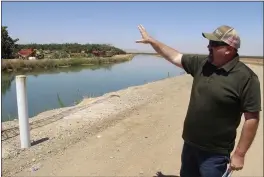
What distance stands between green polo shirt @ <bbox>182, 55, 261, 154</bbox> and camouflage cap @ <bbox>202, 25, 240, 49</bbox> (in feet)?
0.52

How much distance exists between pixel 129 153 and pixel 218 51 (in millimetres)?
3181

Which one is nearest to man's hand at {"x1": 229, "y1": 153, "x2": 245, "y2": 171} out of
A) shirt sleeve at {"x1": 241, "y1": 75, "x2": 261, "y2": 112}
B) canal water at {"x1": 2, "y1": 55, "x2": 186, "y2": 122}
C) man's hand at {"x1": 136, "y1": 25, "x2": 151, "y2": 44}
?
shirt sleeve at {"x1": 241, "y1": 75, "x2": 261, "y2": 112}

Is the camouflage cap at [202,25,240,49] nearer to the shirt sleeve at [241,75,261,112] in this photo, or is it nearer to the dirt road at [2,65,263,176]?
the shirt sleeve at [241,75,261,112]

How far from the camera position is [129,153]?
6023 millimetres

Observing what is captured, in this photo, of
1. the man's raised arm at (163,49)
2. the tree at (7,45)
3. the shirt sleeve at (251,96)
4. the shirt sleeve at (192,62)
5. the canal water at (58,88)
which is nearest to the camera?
the shirt sleeve at (251,96)

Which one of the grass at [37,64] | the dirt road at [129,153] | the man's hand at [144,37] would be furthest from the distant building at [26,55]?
the man's hand at [144,37]

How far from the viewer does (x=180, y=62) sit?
3.85 metres

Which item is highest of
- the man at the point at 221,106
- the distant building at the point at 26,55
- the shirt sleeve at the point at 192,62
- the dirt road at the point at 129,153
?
the shirt sleeve at the point at 192,62

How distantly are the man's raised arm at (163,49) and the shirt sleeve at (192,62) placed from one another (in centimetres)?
9

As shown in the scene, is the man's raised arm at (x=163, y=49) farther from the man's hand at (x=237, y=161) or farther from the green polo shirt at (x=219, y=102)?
the man's hand at (x=237, y=161)

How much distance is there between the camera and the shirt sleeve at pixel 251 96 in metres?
3.16

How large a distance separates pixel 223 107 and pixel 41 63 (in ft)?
156

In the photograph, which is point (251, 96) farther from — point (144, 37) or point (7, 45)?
point (7, 45)

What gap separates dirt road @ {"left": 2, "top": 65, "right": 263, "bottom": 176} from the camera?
5268 millimetres
